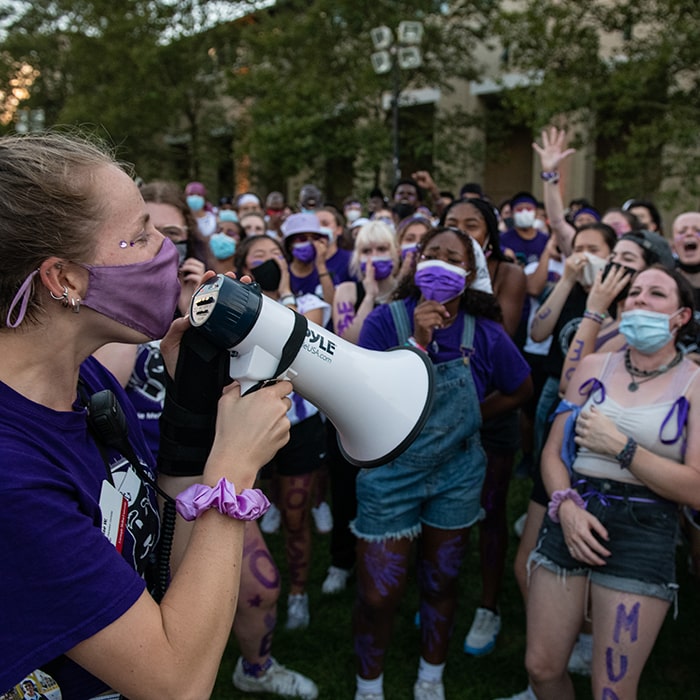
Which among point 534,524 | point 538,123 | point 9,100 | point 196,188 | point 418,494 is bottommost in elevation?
point 534,524

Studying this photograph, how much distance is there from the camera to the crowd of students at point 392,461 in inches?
47.1

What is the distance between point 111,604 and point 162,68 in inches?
798

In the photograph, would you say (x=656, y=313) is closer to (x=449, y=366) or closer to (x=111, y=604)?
(x=449, y=366)

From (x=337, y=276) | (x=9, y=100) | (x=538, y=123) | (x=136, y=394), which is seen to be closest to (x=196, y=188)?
(x=337, y=276)

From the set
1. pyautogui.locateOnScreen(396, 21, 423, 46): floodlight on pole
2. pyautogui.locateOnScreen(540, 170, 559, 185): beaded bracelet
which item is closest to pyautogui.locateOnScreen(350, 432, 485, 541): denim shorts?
pyautogui.locateOnScreen(540, 170, 559, 185): beaded bracelet

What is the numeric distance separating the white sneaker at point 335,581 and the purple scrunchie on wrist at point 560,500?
5.56 feet

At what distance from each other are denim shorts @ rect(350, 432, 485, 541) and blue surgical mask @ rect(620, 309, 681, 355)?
79cm

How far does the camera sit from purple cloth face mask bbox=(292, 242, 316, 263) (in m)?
4.70

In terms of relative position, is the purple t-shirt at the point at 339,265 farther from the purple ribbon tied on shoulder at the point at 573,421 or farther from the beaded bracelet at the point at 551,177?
the purple ribbon tied on shoulder at the point at 573,421

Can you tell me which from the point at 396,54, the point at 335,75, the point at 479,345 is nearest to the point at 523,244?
the point at 479,345

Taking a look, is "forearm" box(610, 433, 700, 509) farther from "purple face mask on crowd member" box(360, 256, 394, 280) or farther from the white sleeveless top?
"purple face mask on crowd member" box(360, 256, 394, 280)

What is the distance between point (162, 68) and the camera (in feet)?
61.5

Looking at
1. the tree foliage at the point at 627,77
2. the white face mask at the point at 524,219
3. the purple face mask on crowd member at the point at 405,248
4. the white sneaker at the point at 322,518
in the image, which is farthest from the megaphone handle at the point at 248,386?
the tree foliage at the point at 627,77

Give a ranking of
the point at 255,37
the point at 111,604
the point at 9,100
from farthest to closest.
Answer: the point at 9,100 < the point at 255,37 < the point at 111,604
